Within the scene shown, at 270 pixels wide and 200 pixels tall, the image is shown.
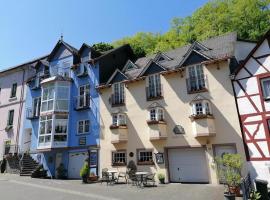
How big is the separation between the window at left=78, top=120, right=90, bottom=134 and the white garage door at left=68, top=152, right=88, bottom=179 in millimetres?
2130

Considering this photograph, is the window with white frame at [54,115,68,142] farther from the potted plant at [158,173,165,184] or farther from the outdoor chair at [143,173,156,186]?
the potted plant at [158,173,165,184]

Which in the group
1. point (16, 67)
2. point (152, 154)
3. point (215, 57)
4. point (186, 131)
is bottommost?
point (152, 154)

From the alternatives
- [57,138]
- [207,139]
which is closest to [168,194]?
[207,139]

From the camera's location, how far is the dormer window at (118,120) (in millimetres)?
20152

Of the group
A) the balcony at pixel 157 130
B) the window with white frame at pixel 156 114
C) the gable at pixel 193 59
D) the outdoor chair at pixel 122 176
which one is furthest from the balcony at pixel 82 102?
the gable at pixel 193 59

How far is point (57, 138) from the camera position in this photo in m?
22.9

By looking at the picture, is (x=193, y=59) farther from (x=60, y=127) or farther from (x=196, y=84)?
(x=60, y=127)

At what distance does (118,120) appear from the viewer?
66.3 ft

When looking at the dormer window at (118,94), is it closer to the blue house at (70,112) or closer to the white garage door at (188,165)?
the blue house at (70,112)

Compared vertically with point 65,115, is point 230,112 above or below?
below

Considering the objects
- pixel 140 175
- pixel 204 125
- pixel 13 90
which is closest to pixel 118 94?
pixel 140 175

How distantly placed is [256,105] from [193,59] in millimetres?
5830

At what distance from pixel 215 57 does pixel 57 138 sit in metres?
16.4

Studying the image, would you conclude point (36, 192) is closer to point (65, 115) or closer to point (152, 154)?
point (152, 154)
